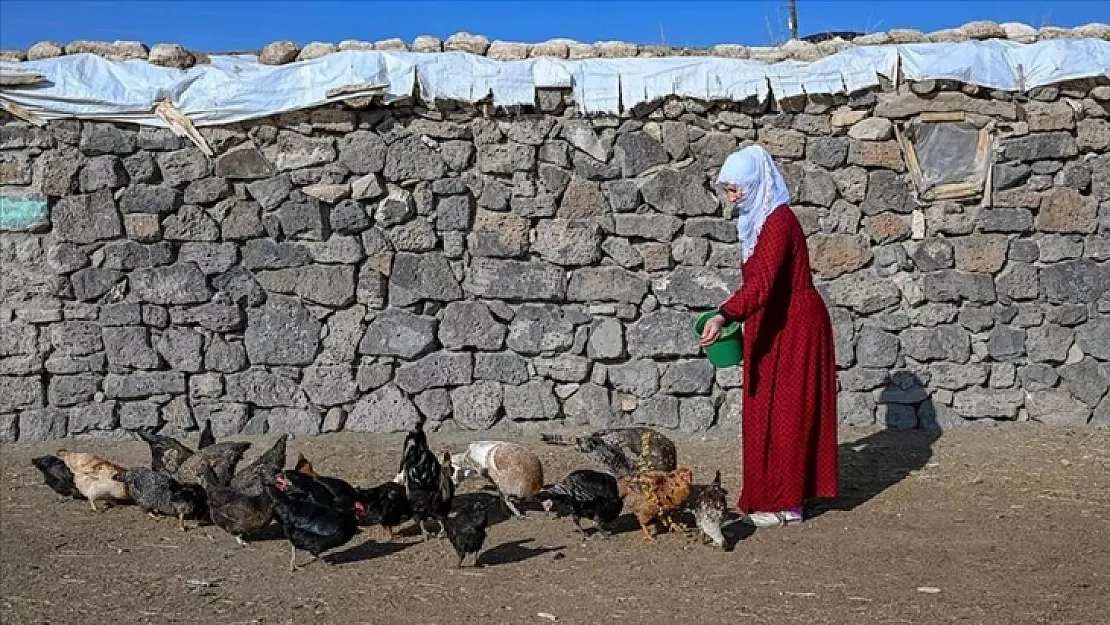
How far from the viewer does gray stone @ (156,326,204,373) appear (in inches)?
313

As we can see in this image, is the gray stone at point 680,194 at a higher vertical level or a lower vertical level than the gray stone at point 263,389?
higher

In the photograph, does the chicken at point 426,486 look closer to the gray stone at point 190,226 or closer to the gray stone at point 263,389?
the gray stone at point 263,389

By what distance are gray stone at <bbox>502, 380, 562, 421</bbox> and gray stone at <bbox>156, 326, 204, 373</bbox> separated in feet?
6.97

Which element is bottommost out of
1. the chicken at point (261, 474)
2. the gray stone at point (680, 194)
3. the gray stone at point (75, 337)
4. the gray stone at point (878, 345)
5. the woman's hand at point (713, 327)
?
the chicken at point (261, 474)

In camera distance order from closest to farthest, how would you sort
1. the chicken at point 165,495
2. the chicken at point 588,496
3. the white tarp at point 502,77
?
the chicken at point 588,496 < the chicken at point 165,495 < the white tarp at point 502,77

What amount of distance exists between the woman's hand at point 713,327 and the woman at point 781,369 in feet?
0.69

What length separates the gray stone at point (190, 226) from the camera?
25.8ft

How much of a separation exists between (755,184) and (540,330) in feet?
8.65

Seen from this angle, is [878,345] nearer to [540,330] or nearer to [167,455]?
[540,330]

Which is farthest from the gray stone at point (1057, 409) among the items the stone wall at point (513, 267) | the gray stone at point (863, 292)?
the gray stone at point (863, 292)

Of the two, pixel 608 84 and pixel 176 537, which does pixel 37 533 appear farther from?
pixel 608 84

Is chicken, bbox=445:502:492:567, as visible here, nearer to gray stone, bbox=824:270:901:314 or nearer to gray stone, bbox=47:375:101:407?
gray stone, bbox=824:270:901:314

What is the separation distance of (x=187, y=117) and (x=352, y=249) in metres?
1.41

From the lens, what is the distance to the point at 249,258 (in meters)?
7.90
